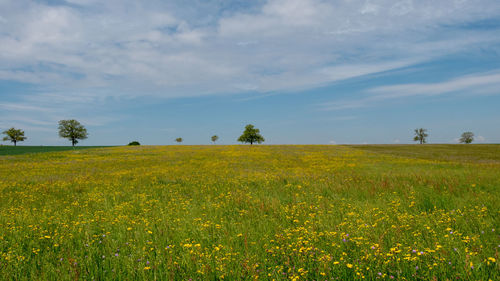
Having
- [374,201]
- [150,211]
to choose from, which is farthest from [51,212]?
[374,201]

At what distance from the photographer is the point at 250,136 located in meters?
104

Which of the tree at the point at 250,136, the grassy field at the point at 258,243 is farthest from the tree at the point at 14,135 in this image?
the grassy field at the point at 258,243

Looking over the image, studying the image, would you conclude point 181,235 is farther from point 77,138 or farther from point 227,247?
point 77,138

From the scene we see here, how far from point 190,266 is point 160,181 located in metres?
12.1

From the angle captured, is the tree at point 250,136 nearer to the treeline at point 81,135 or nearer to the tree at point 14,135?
the treeline at point 81,135

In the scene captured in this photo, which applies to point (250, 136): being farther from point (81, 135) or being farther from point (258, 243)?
point (258, 243)

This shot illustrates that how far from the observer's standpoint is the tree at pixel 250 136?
104 meters

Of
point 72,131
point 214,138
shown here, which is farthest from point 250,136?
point 72,131

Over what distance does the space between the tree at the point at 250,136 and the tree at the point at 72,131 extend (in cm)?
5741

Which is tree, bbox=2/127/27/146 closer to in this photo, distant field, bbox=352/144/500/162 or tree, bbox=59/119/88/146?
tree, bbox=59/119/88/146

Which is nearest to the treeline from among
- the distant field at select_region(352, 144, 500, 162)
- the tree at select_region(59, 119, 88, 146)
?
the tree at select_region(59, 119, 88, 146)

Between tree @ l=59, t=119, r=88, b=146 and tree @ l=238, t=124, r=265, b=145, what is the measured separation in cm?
5741

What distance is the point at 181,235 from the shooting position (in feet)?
18.6

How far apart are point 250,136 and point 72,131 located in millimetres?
63241
